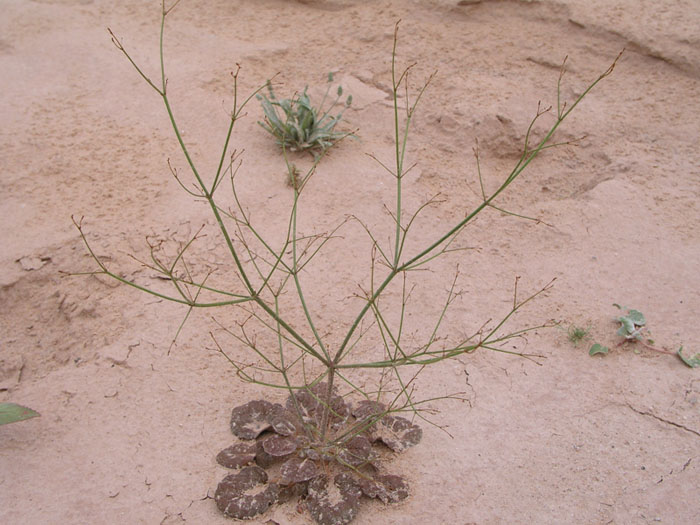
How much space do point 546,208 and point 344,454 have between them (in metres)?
2.09

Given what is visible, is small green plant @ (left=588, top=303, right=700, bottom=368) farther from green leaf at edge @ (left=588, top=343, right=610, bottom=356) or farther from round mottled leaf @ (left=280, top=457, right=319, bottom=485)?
round mottled leaf @ (left=280, top=457, right=319, bottom=485)

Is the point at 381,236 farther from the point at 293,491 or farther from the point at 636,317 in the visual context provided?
the point at 293,491

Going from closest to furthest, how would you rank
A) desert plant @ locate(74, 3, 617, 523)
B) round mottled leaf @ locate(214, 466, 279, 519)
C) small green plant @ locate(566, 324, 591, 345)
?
desert plant @ locate(74, 3, 617, 523) → round mottled leaf @ locate(214, 466, 279, 519) → small green plant @ locate(566, 324, 591, 345)

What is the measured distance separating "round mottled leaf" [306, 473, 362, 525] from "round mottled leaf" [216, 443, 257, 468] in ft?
0.87

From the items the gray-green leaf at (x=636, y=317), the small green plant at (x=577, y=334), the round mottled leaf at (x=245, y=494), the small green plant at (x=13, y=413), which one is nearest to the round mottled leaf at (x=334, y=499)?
the round mottled leaf at (x=245, y=494)

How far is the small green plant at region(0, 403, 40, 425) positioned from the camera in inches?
94.0

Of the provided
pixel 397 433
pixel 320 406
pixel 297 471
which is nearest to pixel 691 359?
pixel 397 433

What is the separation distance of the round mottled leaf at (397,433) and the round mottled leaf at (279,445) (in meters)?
0.32

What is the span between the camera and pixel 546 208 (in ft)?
12.3

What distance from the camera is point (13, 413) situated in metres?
2.41

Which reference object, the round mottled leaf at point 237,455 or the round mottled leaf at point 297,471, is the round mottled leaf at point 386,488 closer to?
the round mottled leaf at point 297,471

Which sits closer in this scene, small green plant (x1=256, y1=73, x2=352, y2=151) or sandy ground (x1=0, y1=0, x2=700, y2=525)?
sandy ground (x1=0, y1=0, x2=700, y2=525)

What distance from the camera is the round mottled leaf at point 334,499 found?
2195 mm

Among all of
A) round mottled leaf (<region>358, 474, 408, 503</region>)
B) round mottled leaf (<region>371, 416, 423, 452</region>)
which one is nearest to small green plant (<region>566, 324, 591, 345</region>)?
round mottled leaf (<region>371, 416, 423, 452</region>)
